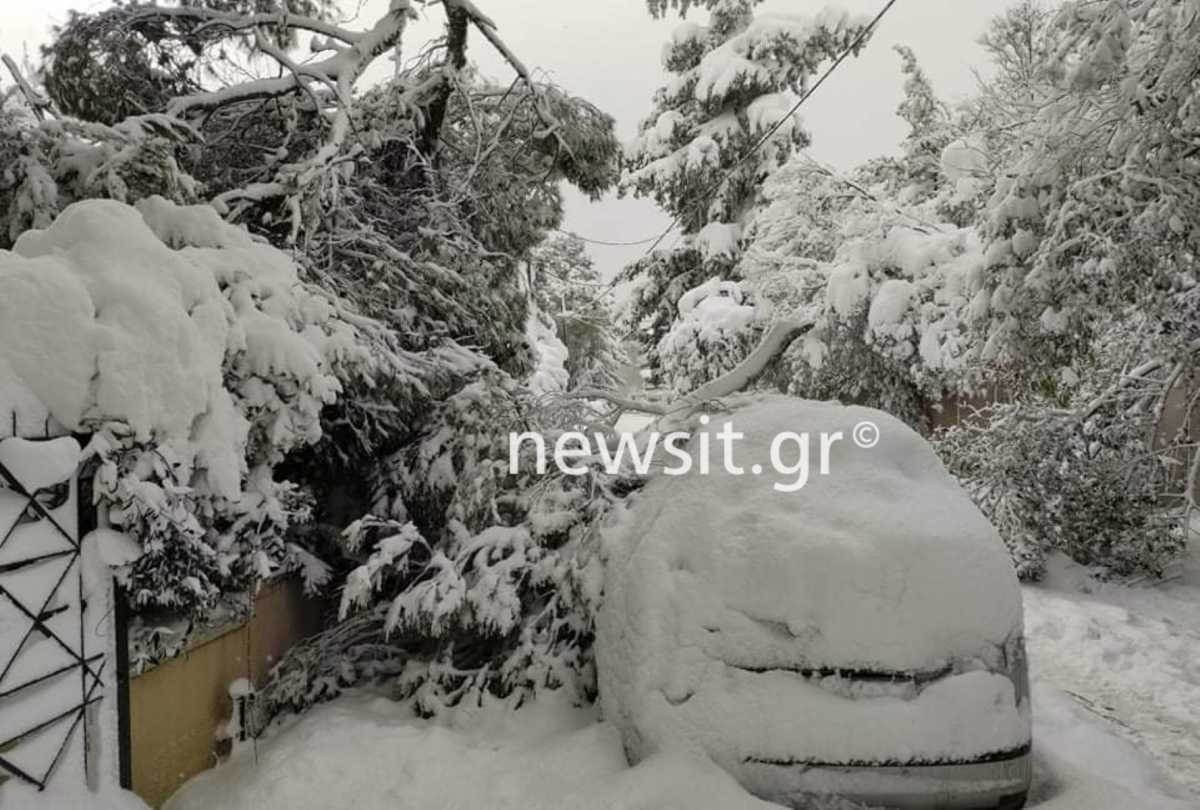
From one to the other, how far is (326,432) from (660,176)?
13.7 meters

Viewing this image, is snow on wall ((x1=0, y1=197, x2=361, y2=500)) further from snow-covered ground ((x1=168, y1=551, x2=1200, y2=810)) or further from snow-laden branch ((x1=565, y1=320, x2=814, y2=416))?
snow-laden branch ((x1=565, y1=320, x2=814, y2=416))

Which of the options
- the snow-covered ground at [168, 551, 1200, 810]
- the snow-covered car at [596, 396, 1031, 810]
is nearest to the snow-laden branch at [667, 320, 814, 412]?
the snow-covered car at [596, 396, 1031, 810]

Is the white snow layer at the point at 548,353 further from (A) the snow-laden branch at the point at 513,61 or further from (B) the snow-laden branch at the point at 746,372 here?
(B) the snow-laden branch at the point at 746,372

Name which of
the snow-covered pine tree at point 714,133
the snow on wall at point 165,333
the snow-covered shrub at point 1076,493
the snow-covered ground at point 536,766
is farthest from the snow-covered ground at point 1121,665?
the snow-covered pine tree at point 714,133

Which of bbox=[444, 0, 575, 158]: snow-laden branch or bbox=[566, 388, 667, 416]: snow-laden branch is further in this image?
bbox=[444, 0, 575, 158]: snow-laden branch

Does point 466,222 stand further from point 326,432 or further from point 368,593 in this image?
point 368,593

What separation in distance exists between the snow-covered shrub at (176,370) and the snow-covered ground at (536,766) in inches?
32.0

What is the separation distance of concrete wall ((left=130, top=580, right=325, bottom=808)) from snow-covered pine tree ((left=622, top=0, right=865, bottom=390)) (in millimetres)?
11313

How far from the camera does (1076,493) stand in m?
8.20

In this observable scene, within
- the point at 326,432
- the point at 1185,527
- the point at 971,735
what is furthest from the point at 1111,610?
the point at 326,432

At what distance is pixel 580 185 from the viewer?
799 cm

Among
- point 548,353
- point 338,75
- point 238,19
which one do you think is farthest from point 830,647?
point 548,353

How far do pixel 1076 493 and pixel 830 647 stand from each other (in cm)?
647

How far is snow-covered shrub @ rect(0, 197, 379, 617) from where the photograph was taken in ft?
8.91
